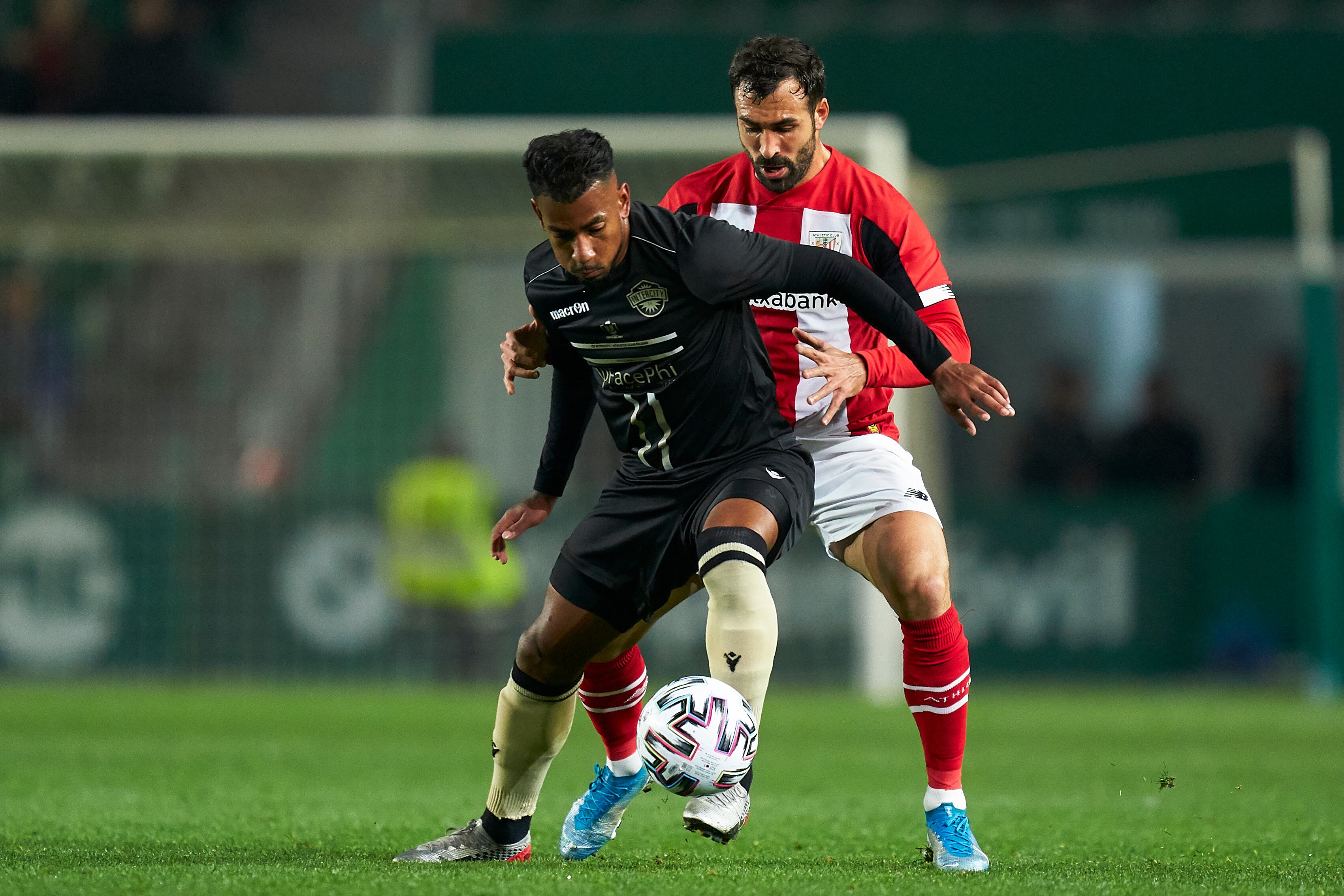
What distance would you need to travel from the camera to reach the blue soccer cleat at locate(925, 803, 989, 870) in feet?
14.6

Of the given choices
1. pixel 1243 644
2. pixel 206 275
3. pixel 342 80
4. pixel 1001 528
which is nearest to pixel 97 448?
pixel 206 275

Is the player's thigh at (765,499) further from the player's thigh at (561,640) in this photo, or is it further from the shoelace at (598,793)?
the shoelace at (598,793)

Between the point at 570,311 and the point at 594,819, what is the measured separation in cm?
132

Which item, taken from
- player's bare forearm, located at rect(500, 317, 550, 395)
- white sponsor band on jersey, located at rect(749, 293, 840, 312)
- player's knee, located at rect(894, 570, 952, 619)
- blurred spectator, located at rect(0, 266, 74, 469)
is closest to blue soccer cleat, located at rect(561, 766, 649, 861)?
player's knee, located at rect(894, 570, 952, 619)

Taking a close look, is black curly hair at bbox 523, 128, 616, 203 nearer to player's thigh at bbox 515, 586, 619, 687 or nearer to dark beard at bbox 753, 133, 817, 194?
dark beard at bbox 753, 133, 817, 194

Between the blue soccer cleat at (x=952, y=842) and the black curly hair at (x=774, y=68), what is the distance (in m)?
1.84

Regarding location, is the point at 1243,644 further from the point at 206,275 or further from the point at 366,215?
the point at 206,275

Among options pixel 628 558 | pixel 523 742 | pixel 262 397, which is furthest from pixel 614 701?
pixel 262 397

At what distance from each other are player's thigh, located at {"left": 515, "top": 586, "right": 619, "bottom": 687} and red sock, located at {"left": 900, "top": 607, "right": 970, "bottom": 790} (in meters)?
0.78

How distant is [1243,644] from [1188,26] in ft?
21.4

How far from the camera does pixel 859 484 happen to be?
4.92m

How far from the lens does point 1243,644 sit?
46.3ft

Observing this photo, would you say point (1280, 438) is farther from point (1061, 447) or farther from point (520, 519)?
point (520, 519)

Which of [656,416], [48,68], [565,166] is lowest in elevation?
[656,416]
